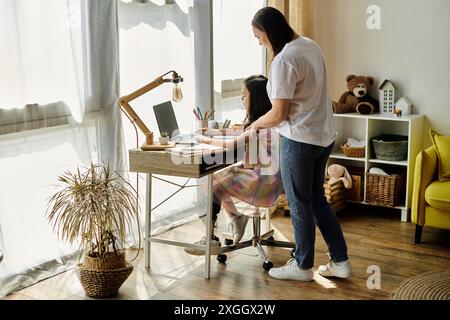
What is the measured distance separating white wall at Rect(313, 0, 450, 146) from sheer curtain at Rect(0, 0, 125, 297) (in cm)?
193

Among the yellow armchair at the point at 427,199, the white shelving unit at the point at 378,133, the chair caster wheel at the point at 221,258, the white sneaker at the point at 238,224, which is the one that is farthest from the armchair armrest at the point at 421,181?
the chair caster wheel at the point at 221,258

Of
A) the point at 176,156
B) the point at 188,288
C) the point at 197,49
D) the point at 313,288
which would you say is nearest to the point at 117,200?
the point at 176,156

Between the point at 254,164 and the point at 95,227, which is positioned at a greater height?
the point at 254,164

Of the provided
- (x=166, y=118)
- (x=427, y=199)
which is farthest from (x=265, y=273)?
(x=427, y=199)

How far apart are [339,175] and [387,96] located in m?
0.67

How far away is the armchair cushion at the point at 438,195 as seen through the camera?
3.74m

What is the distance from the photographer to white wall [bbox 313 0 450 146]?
4.42 metres

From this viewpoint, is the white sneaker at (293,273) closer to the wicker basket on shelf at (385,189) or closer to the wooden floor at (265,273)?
the wooden floor at (265,273)

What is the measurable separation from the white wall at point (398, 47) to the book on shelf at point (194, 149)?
1.84 m

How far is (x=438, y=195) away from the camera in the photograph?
12.3 ft

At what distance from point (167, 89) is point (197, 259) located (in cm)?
114

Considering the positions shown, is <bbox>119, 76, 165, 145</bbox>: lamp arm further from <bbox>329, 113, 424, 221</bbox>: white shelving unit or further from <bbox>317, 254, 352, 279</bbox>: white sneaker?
<bbox>329, 113, 424, 221</bbox>: white shelving unit

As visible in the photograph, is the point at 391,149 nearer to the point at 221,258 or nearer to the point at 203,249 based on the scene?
the point at 221,258
